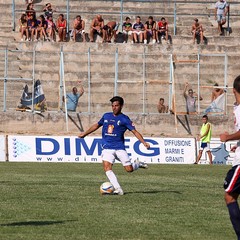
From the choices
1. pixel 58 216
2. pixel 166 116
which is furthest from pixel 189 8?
pixel 58 216

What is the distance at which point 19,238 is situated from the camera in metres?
12.6

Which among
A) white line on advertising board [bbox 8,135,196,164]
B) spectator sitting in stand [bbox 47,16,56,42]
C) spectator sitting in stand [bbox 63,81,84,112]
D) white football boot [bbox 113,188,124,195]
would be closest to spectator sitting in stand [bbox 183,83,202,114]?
spectator sitting in stand [bbox 63,81,84,112]

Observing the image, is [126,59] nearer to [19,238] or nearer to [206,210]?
[206,210]

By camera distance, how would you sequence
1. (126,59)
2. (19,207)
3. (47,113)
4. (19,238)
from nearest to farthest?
(19,238), (19,207), (47,113), (126,59)

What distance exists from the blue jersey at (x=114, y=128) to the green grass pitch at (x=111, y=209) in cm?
105

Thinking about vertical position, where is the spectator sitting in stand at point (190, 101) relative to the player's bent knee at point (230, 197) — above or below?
below

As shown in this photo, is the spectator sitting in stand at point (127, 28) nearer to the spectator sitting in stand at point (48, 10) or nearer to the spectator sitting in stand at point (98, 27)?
the spectator sitting in stand at point (98, 27)

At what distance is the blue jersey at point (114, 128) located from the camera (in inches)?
805

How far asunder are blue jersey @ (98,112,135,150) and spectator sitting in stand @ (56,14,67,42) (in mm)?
27252

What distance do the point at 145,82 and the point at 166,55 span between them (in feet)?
8.61

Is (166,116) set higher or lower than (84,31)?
lower

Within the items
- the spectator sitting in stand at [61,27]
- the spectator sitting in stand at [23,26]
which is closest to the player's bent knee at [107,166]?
the spectator sitting in stand at [61,27]

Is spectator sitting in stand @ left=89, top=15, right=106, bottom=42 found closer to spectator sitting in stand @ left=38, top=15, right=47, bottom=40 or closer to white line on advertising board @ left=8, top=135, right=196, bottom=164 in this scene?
spectator sitting in stand @ left=38, top=15, right=47, bottom=40

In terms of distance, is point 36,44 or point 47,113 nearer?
point 47,113
